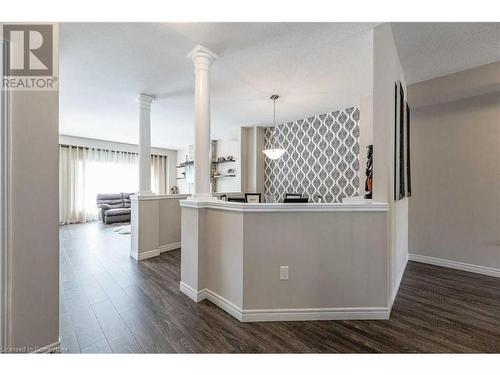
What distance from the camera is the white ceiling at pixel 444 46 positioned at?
6.98 feet

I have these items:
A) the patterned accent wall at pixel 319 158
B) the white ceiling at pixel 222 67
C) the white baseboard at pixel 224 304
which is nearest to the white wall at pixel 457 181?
the patterned accent wall at pixel 319 158

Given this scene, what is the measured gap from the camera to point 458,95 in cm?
300

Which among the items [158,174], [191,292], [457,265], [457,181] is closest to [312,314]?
[191,292]

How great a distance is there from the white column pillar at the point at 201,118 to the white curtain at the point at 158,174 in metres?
7.10

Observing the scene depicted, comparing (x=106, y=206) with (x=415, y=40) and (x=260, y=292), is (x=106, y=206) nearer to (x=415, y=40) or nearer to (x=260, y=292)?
(x=260, y=292)

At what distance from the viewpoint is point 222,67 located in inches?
112

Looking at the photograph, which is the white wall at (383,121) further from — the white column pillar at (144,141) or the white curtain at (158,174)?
the white curtain at (158,174)

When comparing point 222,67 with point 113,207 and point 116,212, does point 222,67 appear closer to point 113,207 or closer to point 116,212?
point 116,212

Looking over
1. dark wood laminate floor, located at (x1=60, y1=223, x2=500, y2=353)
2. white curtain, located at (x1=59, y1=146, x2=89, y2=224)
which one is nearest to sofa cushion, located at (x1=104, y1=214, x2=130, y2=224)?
white curtain, located at (x1=59, y1=146, x2=89, y2=224)

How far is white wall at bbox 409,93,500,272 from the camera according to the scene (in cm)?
297

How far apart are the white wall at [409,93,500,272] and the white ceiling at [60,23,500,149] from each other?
657 mm

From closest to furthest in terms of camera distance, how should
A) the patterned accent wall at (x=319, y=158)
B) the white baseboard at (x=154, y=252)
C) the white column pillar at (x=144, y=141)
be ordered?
the white baseboard at (x=154, y=252)
the white column pillar at (x=144, y=141)
the patterned accent wall at (x=319, y=158)
